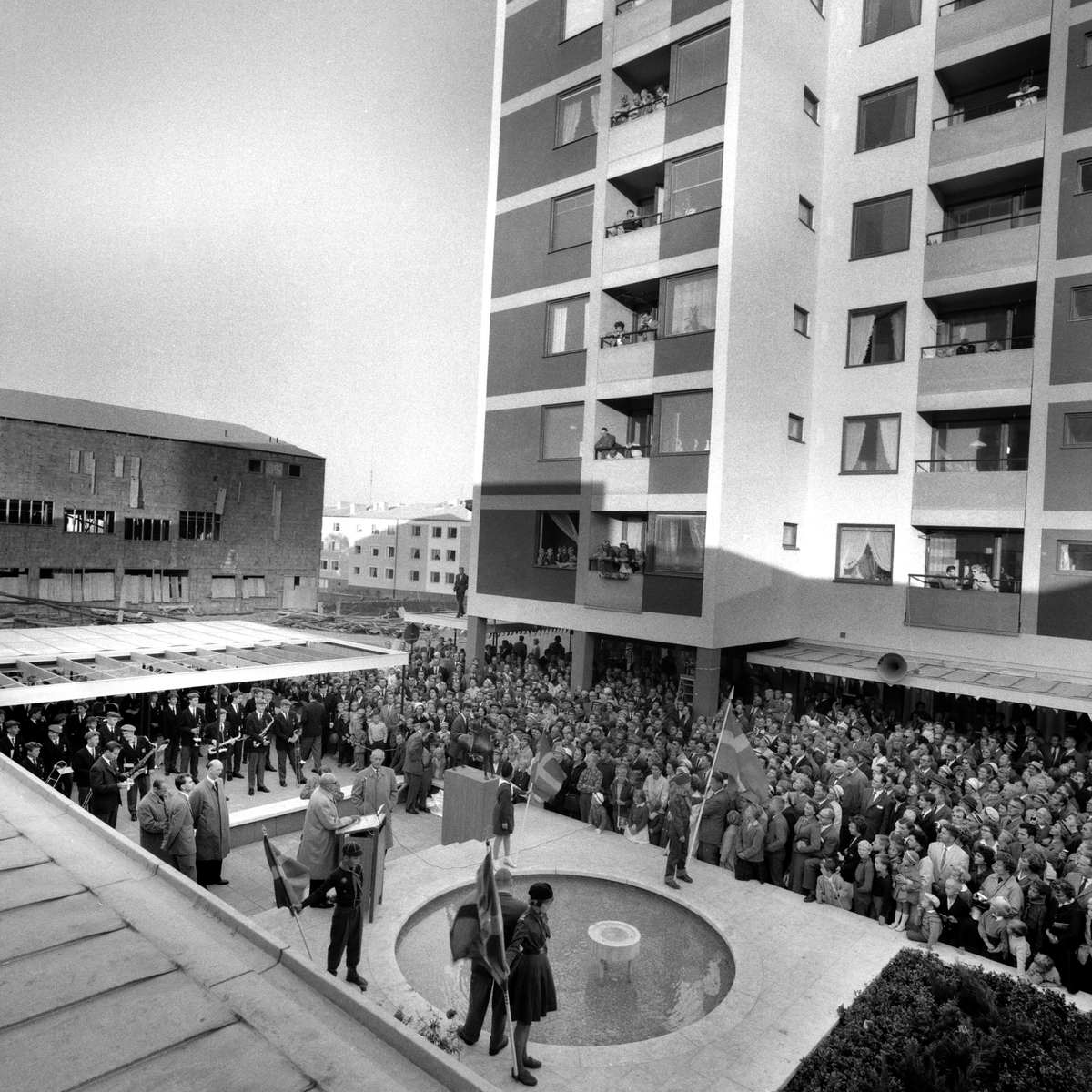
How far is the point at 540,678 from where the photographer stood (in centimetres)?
2431

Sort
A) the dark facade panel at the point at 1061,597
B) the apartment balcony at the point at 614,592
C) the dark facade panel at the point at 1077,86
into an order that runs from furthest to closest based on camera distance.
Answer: the apartment balcony at the point at 614,592 → the dark facade panel at the point at 1077,86 → the dark facade panel at the point at 1061,597

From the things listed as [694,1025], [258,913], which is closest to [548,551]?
[258,913]

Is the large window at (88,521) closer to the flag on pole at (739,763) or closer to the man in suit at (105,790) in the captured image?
the man in suit at (105,790)

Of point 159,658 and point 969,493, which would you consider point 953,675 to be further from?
point 159,658

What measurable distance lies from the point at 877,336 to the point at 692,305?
18.4 ft

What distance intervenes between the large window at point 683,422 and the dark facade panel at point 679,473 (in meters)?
0.20

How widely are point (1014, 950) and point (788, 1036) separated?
3427mm

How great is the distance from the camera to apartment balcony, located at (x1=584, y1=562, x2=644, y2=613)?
22.2 m

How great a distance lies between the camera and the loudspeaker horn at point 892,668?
18609 millimetres

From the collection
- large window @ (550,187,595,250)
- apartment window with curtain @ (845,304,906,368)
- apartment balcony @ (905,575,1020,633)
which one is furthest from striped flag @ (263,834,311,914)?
large window @ (550,187,595,250)

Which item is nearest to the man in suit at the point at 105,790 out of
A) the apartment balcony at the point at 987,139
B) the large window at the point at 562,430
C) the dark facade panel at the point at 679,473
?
the dark facade panel at the point at 679,473

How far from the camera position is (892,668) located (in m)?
18.9

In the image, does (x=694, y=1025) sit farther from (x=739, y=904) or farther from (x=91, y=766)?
(x=91, y=766)

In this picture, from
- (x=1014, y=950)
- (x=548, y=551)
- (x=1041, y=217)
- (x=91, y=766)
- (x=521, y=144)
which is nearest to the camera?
(x=1014, y=950)
